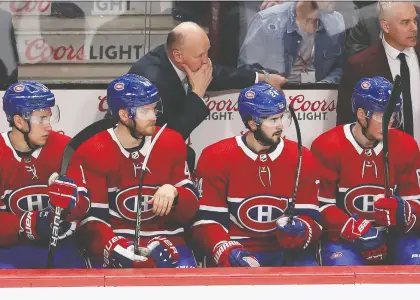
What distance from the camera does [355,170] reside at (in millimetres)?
4070

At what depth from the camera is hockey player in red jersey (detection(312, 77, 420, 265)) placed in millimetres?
3979

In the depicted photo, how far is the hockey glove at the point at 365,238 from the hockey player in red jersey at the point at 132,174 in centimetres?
58

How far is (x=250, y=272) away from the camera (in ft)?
10.3

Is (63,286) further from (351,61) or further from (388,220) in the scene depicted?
(351,61)

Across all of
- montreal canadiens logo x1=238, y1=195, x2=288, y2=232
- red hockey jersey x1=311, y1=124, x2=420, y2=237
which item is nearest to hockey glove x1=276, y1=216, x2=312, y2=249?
montreal canadiens logo x1=238, y1=195, x2=288, y2=232

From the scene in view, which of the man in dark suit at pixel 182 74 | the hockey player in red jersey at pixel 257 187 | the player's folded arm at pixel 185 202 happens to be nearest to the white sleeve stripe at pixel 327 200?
the hockey player in red jersey at pixel 257 187

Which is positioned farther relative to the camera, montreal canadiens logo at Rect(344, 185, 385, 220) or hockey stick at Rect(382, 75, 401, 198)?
montreal canadiens logo at Rect(344, 185, 385, 220)

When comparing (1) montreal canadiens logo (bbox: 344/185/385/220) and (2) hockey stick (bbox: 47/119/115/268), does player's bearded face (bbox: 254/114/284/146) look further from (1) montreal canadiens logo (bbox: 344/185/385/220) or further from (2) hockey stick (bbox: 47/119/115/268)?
(2) hockey stick (bbox: 47/119/115/268)

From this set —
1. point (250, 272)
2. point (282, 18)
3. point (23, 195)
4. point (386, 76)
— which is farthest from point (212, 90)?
point (250, 272)

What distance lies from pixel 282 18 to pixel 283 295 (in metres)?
1.86

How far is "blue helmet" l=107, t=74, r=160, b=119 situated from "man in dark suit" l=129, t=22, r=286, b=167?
0.45 m

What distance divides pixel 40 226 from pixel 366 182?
1270 millimetres

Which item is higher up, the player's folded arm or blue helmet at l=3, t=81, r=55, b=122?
blue helmet at l=3, t=81, r=55, b=122

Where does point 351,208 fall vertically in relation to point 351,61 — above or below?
below
